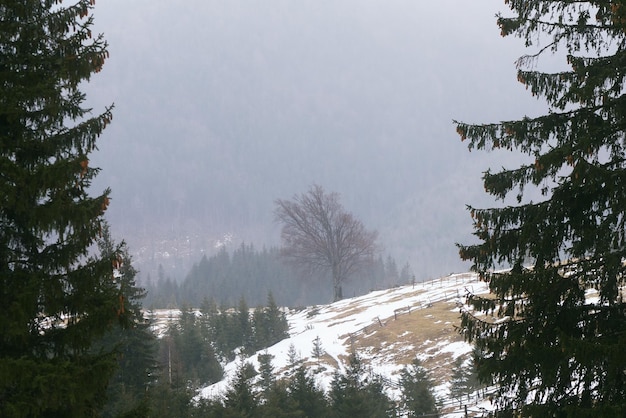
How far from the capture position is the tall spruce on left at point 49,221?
6.41 metres

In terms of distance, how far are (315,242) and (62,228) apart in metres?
61.2

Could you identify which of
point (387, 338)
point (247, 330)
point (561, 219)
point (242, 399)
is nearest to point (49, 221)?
point (561, 219)

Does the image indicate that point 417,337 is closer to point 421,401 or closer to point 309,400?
point 309,400

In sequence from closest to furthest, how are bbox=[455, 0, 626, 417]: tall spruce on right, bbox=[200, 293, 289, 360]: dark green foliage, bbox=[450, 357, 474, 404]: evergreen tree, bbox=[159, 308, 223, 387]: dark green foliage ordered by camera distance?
bbox=[455, 0, 626, 417]: tall spruce on right, bbox=[450, 357, 474, 404]: evergreen tree, bbox=[159, 308, 223, 387]: dark green foliage, bbox=[200, 293, 289, 360]: dark green foliage

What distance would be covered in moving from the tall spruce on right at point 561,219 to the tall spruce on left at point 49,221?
5536mm

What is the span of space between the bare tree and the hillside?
12700 mm

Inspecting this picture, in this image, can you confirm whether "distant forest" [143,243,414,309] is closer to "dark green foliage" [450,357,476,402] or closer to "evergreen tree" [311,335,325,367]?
"evergreen tree" [311,335,325,367]

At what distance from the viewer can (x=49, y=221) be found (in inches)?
267

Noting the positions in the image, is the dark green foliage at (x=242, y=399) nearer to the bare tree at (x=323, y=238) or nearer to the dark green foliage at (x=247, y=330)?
the dark green foliage at (x=247, y=330)

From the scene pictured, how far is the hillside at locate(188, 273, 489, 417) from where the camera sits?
109ft

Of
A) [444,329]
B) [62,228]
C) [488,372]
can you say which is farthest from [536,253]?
[444,329]

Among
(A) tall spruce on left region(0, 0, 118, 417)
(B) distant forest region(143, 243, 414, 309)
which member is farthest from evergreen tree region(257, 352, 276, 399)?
(B) distant forest region(143, 243, 414, 309)

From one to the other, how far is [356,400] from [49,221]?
18.5 m

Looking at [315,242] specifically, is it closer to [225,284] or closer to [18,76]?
[18,76]
